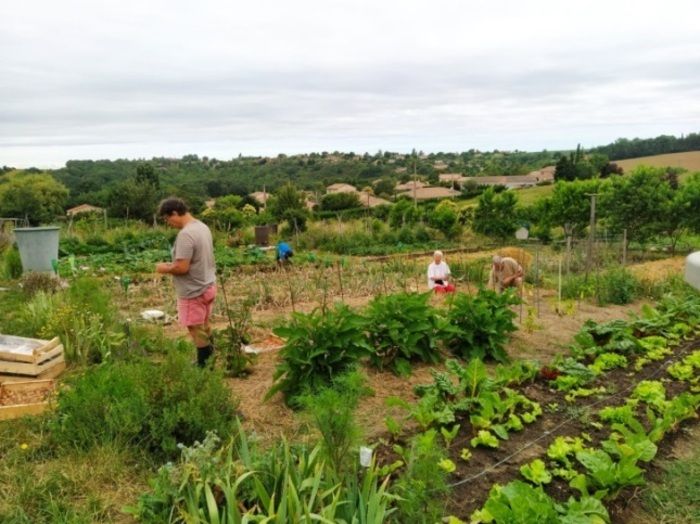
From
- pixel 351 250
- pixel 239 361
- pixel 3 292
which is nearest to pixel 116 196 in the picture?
pixel 351 250

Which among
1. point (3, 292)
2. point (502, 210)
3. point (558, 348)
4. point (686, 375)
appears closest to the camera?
point (686, 375)

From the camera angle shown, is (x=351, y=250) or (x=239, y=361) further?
(x=351, y=250)

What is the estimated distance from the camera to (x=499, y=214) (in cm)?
2073

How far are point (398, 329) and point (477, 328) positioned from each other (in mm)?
848

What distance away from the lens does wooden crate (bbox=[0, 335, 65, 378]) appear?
4289 mm

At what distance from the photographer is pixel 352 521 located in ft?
6.89

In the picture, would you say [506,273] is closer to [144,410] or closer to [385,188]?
[144,410]

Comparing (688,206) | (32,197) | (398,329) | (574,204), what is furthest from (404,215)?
(32,197)

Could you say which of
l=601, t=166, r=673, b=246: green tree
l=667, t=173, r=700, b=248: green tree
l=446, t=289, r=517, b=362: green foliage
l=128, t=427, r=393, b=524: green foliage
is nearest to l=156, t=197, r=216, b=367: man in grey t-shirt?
l=128, t=427, r=393, b=524: green foliage

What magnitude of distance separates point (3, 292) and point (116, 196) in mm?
28217

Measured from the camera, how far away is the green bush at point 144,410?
3.07 meters

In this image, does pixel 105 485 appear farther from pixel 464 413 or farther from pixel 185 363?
pixel 464 413

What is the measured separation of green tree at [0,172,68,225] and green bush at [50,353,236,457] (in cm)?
3893

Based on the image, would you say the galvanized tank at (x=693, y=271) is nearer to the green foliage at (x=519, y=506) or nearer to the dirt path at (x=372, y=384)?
the green foliage at (x=519, y=506)
